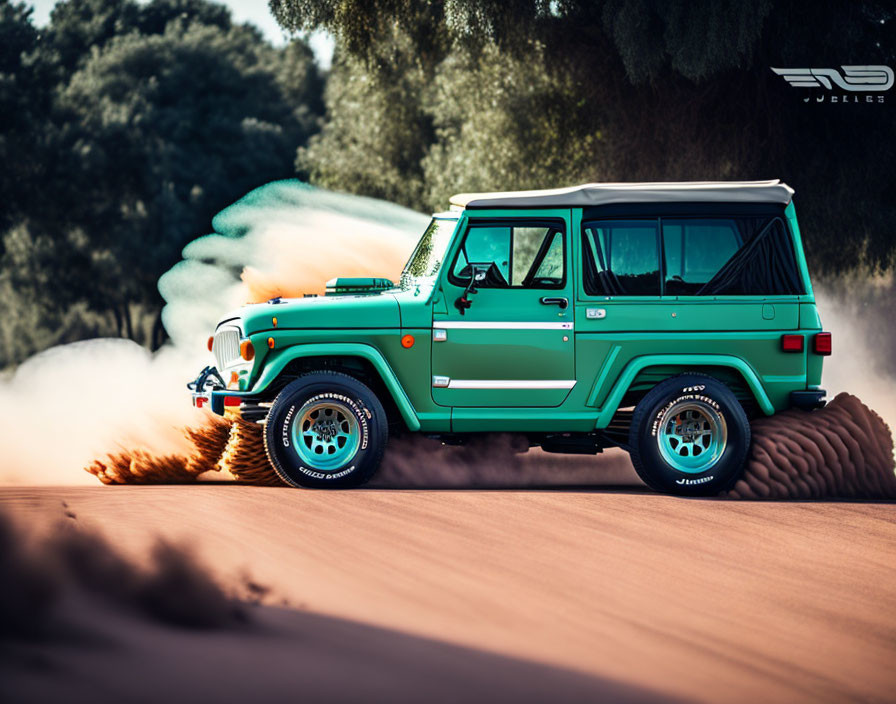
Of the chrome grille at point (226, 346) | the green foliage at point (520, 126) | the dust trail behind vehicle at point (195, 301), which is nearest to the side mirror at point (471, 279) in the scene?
the chrome grille at point (226, 346)

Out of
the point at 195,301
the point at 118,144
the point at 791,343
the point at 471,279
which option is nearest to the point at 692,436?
the point at 791,343

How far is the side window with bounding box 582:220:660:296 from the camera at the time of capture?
1023cm

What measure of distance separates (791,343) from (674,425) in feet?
3.76

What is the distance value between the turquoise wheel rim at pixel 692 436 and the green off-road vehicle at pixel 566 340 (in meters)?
0.01

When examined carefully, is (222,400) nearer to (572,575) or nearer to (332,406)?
(332,406)

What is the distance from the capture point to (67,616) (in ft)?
18.9

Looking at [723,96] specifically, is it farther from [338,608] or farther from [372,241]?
[338,608]

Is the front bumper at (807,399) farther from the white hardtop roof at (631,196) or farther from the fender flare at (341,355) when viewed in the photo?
the fender flare at (341,355)

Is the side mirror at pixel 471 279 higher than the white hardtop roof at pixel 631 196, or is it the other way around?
the white hardtop roof at pixel 631 196

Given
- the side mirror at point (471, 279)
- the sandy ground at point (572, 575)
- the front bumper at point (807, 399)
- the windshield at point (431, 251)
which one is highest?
the windshield at point (431, 251)

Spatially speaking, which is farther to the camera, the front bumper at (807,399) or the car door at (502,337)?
the front bumper at (807,399)

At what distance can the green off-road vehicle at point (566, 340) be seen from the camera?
32.8ft

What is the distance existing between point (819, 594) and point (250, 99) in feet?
150

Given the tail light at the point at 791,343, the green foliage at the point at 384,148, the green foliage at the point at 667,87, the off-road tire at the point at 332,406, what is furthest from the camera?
the green foliage at the point at 384,148
